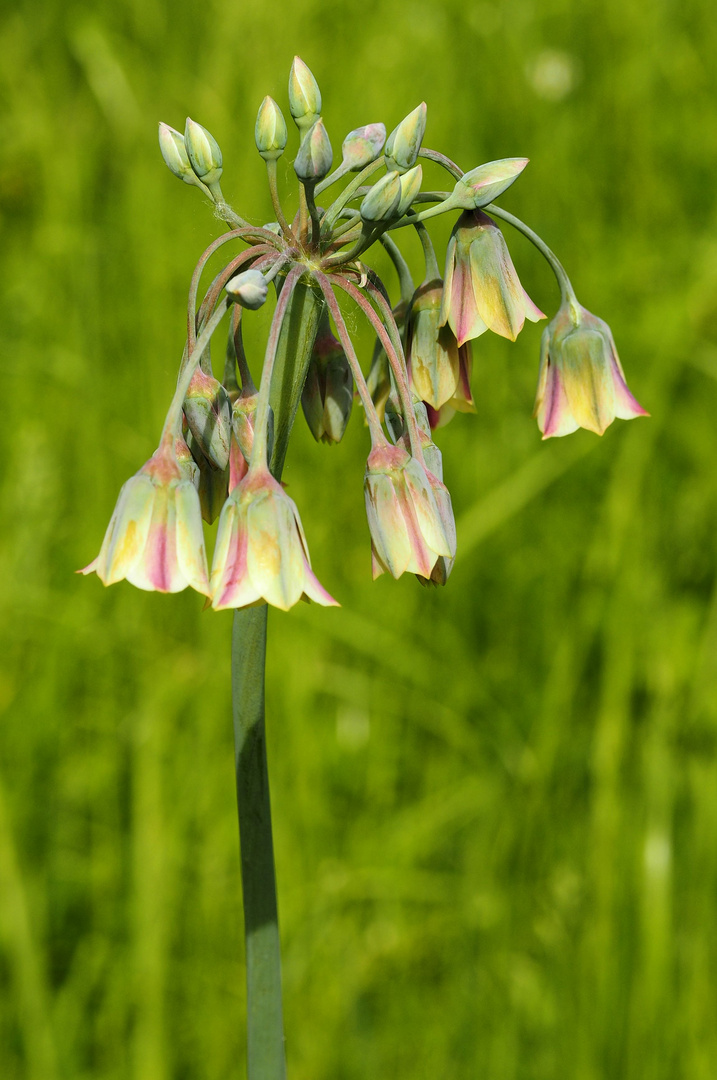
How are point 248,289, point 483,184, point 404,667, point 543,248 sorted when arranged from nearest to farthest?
point 248,289, point 483,184, point 543,248, point 404,667

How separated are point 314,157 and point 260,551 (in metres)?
0.38

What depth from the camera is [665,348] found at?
9.95ft

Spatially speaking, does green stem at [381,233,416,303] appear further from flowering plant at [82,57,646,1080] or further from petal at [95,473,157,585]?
petal at [95,473,157,585]

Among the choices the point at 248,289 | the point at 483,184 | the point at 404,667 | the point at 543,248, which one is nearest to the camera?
the point at 248,289

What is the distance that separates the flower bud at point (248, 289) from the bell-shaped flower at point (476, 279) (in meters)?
0.25

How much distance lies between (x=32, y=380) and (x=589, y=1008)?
8.06 feet

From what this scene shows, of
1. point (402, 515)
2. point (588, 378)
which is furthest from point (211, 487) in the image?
point (588, 378)

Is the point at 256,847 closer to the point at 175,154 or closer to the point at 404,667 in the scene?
the point at 175,154

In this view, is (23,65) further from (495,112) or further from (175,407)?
(175,407)

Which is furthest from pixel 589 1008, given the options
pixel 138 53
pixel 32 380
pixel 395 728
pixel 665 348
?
pixel 138 53

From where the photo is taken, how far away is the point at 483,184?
104cm

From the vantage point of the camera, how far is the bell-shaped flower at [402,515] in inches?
41.2

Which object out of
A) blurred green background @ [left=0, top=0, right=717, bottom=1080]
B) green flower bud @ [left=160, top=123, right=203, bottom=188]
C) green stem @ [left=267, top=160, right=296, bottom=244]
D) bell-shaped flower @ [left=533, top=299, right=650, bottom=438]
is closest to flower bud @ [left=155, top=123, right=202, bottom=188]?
green flower bud @ [left=160, top=123, right=203, bottom=188]

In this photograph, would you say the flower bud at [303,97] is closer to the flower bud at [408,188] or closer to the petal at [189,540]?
the flower bud at [408,188]
